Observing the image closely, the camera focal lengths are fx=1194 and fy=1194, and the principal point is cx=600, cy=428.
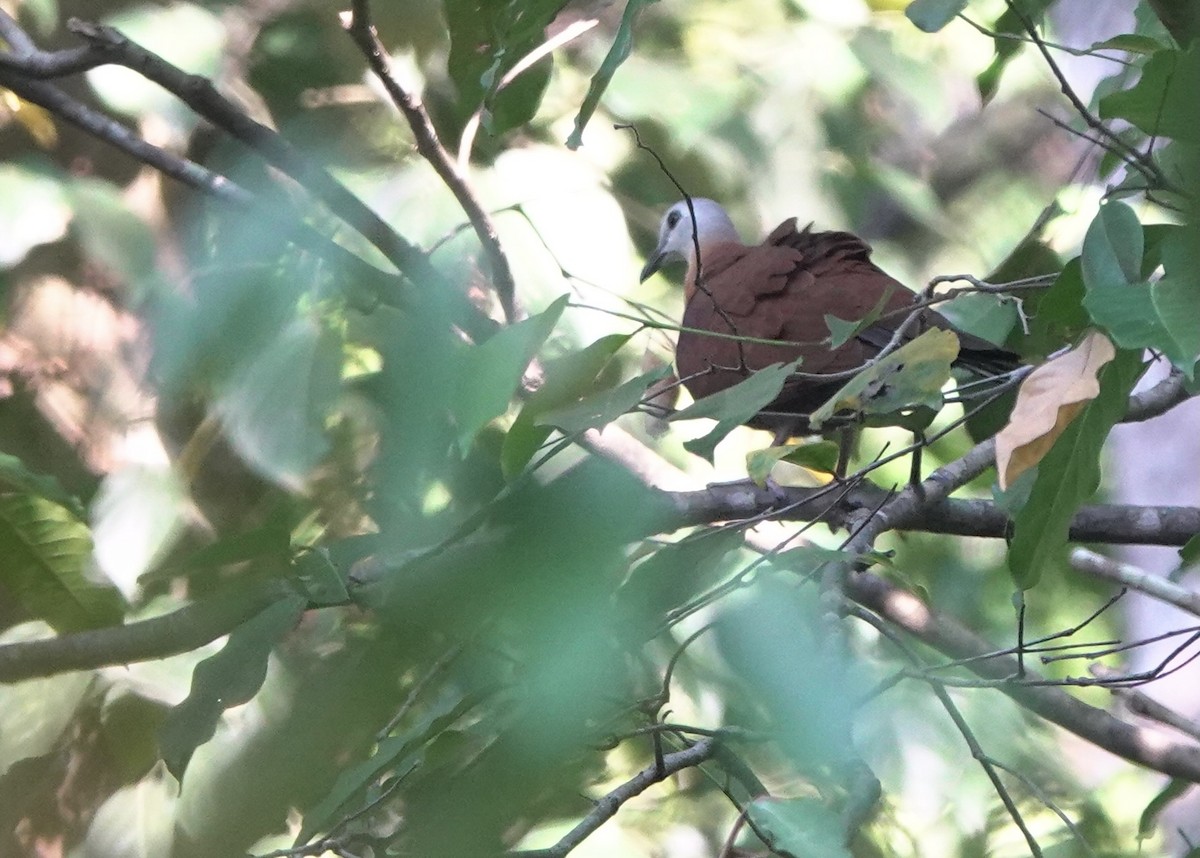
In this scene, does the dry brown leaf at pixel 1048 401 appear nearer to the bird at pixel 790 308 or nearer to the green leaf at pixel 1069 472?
Answer: the green leaf at pixel 1069 472

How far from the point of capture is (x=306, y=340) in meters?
A: 1.22

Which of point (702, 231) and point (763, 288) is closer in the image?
point (763, 288)

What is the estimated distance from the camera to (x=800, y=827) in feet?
1.84

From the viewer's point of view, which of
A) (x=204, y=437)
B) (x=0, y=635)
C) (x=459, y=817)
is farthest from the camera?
(x=204, y=437)

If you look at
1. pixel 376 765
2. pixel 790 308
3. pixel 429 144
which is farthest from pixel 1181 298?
pixel 790 308

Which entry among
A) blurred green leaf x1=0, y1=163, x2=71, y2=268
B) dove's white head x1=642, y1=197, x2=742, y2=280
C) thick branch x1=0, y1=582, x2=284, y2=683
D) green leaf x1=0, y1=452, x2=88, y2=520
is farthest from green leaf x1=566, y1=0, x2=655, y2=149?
dove's white head x1=642, y1=197, x2=742, y2=280

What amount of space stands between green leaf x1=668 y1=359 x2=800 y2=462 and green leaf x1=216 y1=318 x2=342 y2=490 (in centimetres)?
56

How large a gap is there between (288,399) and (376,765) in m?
0.62

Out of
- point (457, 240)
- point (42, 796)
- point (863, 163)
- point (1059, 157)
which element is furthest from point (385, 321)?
point (1059, 157)

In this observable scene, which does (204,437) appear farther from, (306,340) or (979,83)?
(979,83)

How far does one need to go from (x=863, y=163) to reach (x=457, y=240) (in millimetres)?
A: 979

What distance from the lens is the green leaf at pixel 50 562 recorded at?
4.07 ft

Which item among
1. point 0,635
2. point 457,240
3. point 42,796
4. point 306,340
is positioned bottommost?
point 42,796

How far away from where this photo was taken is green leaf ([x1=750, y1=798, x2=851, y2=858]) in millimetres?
540
